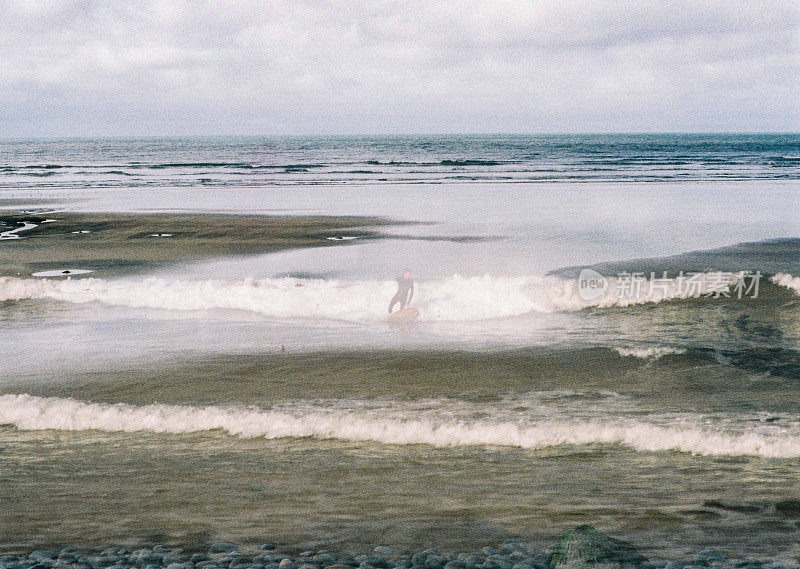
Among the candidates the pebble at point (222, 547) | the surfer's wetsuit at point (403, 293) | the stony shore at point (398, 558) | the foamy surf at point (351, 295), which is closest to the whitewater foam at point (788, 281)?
the foamy surf at point (351, 295)

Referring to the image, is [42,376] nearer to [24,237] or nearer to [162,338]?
[162,338]

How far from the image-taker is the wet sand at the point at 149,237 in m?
17.6

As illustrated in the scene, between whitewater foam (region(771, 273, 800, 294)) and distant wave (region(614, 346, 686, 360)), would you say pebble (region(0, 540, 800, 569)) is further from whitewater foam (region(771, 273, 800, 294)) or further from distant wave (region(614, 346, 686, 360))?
whitewater foam (region(771, 273, 800, 294))

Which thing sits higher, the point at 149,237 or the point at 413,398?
the point at 149,237

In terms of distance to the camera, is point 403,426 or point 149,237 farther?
point 149,237

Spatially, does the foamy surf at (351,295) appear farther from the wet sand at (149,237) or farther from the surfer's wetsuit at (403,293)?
the wet sand at (149,237)

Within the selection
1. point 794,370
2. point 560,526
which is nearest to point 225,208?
point 794,370

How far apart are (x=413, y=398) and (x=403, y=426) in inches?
39.8

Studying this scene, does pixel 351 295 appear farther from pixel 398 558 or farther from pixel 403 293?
pixel 398 558

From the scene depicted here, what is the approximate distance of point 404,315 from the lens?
12.0m

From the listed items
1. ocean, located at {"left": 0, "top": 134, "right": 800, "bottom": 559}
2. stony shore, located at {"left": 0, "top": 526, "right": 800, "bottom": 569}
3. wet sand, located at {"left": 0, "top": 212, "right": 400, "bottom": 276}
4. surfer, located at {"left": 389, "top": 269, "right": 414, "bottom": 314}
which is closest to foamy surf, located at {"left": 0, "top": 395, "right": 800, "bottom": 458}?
ocean, located at {"left": 0, "top": 134, "right": 800, "bottom": 559}

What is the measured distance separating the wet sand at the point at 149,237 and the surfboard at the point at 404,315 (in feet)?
23.2

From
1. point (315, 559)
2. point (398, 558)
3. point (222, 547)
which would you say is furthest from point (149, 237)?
point (398, 558)

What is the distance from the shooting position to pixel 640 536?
506 cm
